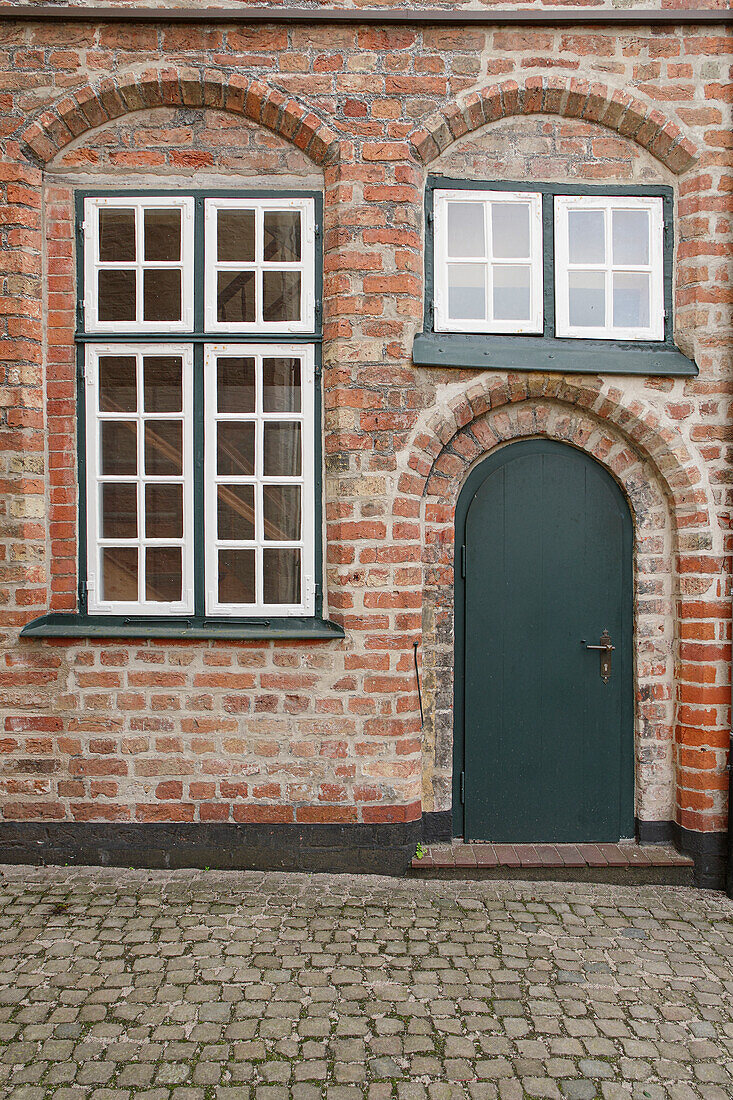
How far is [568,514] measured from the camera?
4.53 metres

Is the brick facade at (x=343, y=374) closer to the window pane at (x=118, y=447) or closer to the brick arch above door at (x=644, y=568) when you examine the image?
the brick arch above door at (x=644, y=568)

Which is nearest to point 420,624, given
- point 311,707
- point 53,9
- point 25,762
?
point 311,707

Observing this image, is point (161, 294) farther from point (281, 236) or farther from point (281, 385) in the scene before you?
point (281, 385)

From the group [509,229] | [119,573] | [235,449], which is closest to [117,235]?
[235,449]

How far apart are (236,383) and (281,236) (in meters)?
0.92

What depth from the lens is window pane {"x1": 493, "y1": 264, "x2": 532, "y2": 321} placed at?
4.45 m

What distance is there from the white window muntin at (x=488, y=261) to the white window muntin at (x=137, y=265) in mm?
1489

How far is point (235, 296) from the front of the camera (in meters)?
4.42

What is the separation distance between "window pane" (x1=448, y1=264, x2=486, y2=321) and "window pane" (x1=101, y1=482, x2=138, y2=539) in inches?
88.2

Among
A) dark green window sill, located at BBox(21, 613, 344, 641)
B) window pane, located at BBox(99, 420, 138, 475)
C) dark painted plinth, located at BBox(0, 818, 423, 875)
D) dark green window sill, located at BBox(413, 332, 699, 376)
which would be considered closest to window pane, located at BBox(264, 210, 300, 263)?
dark green window sill, located at BBox(413, 332, 699, 376)

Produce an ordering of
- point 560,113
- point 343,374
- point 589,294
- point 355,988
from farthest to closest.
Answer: point 589,294 < point 560,113 < point 343,374 < point 355,988

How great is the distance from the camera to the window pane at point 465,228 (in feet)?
14.5

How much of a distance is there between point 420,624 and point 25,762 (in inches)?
97.7

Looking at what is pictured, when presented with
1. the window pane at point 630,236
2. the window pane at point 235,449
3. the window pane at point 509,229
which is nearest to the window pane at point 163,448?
the window pane at point 235,449
